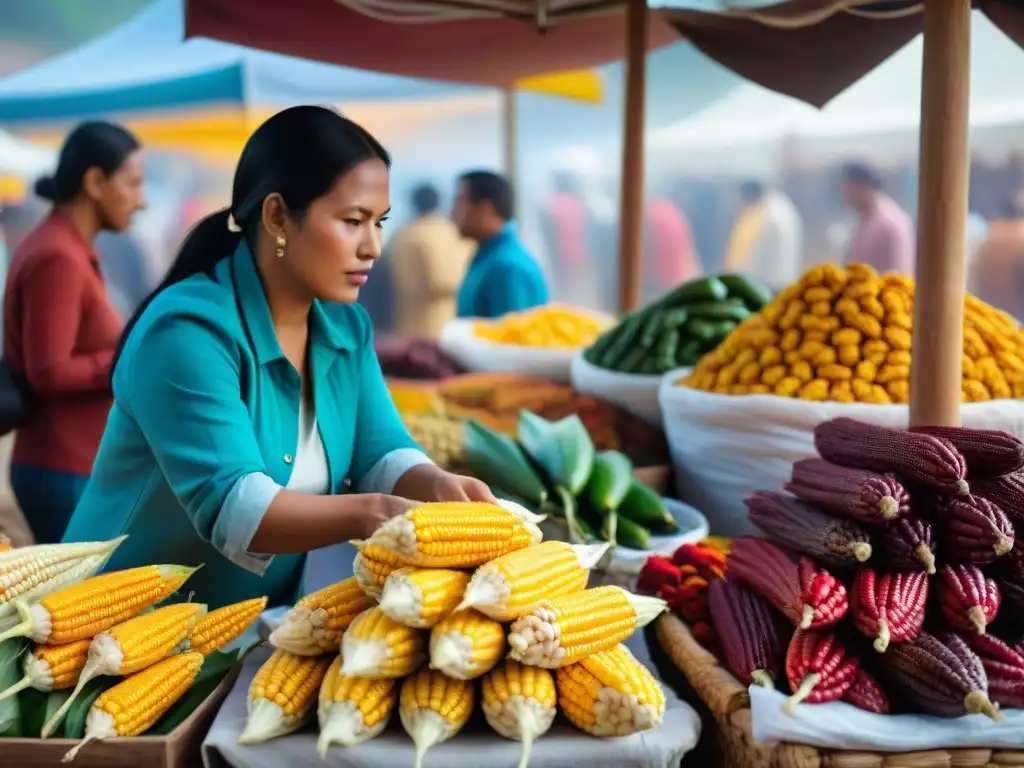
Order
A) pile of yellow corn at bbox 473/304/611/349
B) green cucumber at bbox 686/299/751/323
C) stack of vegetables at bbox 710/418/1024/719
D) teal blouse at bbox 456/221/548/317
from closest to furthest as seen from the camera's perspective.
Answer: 1. stack of vegetables at bbox 710/418/1024/719
2. green cucumber at bbox 686/299/751/323
3. pile of yellow corn at bbox 473/304/611/349
4. teal blouse at bbox 456/221/548/317

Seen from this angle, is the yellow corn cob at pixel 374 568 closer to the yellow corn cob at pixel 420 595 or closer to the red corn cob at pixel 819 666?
the yellow corn cob at pixel 420 595

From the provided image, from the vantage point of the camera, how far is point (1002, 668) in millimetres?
1383

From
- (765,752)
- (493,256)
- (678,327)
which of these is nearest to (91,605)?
(765,752)

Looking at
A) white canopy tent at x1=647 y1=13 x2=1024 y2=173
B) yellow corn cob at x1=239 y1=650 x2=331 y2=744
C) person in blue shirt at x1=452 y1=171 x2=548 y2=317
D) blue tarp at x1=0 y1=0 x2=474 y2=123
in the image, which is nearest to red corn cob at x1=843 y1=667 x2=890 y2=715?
yellow corn cob at x1=239 y1=650 x2=331 y2=744

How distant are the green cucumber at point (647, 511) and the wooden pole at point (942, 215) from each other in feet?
1.88

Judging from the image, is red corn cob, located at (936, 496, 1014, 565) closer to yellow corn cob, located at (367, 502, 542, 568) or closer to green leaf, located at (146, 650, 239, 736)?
yellow corn cob, located at (367, 502, 542, 568)

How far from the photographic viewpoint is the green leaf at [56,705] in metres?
1.25

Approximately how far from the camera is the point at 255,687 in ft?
4.11

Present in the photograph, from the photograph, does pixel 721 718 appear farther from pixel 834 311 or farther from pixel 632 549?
pixel 834 311

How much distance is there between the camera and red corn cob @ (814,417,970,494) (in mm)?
1487

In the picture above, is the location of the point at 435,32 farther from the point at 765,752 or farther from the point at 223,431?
the point at 765,752

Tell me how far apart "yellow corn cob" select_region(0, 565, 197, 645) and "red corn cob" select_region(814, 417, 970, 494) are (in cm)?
109

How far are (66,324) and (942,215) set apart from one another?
2.29m

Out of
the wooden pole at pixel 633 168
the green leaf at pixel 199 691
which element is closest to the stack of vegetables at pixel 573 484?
the green leaf at pixel 199 691
